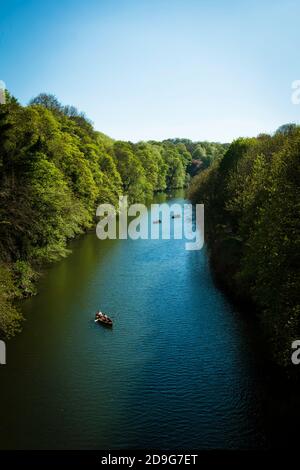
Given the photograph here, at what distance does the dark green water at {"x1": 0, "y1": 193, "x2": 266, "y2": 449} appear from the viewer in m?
22.0

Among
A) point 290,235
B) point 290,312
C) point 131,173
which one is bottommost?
point 290,312

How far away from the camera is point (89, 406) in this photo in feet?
79.3

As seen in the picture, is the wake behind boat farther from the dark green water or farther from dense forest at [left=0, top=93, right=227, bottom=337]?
dense forest at [left=0, top=93, right=227, bottom=337]

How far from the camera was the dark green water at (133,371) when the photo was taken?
2198 cm

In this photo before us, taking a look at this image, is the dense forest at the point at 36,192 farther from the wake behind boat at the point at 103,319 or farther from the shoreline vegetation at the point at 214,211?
the wake behind boat at the point at 103,319

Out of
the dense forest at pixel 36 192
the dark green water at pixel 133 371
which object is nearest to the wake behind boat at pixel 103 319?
the dark green water at pixel 133 371

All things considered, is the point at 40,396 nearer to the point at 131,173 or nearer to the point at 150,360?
the point at 150,360

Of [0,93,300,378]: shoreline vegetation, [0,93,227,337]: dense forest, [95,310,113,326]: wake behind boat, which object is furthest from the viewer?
[0,93,227,337]: dense forest

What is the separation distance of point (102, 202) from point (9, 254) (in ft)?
151

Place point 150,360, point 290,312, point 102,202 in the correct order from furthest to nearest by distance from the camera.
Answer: point 102,202
point 150,360
point 290,312

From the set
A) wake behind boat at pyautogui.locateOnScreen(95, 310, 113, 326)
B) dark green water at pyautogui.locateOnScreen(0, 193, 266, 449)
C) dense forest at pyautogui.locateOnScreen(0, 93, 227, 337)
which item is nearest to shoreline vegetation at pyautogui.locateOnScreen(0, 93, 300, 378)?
dense forest at pyautogui.locateOnScreen(0, 93, 227, 337)

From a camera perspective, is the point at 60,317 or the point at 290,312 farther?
the point at 60,317
